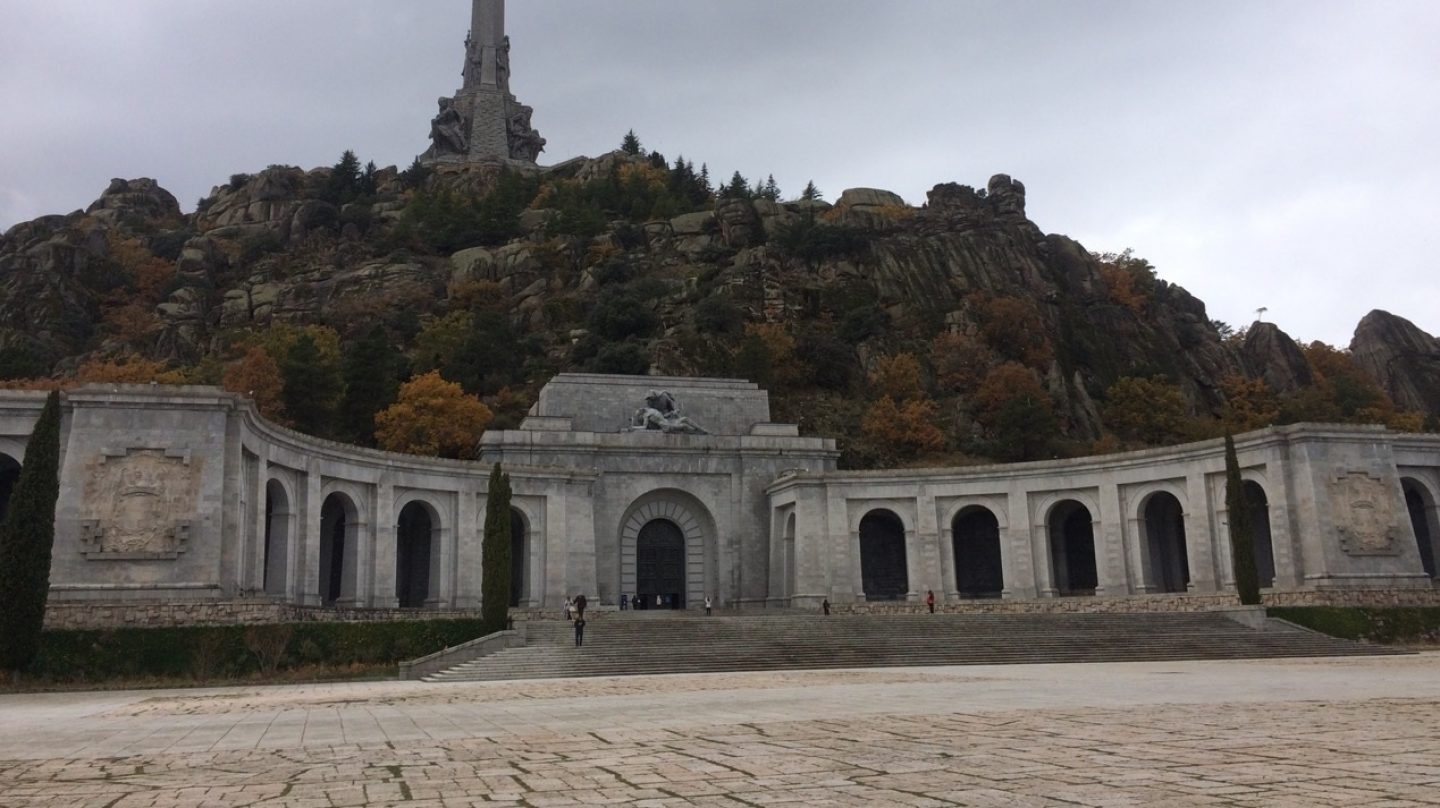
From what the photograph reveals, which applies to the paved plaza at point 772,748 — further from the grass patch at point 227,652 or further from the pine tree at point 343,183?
the pine tree at point 343,183

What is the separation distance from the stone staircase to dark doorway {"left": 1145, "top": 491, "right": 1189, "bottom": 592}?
11148 millimetres

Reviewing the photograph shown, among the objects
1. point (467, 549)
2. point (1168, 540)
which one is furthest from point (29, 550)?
point (1168, 540)

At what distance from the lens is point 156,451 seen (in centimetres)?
2967

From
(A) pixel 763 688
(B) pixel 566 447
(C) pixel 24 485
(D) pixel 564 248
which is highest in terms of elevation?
(D) pixel 564 248

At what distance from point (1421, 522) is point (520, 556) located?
1328 inches

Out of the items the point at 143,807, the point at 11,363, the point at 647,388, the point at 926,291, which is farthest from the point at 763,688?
the point at 926,291

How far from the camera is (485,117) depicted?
126 metres

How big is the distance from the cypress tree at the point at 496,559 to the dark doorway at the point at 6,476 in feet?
41.7

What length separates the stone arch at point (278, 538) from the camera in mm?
35156

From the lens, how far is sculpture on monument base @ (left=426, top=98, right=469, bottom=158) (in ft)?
415

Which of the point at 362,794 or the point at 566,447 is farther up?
the point at 566,447

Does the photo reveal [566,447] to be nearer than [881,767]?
No

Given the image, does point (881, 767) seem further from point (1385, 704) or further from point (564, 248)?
point (564, 248)

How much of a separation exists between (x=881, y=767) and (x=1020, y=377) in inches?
2628
